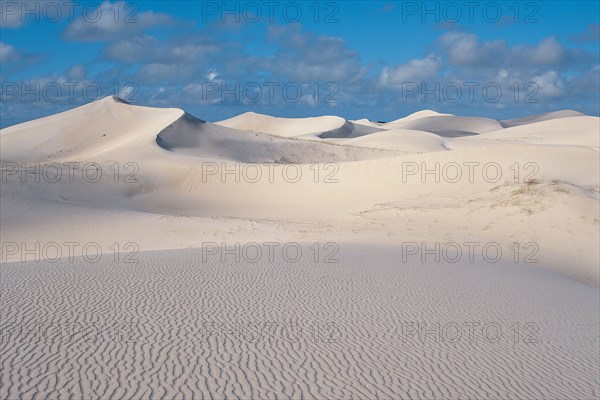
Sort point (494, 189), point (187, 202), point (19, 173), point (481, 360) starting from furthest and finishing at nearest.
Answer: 1. point (187, 202)
2. point (19, 173)
3. point (494, 189)
4. point (481, 360)

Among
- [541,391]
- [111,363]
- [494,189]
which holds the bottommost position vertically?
[541,391]

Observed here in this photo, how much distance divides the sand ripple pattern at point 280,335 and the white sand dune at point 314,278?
3cm

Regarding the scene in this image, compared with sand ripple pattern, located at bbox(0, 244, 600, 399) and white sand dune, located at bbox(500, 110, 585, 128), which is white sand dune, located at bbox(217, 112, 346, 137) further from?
sand ripple pattern, located at bbox(0, 244, 600, 399)

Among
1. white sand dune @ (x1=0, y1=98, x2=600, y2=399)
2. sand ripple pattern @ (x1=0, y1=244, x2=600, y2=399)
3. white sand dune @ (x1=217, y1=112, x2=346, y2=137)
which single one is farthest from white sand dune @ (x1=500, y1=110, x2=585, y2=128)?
sand ripple pattern @ (x1=0, y1=244, x2=600, y2=399)

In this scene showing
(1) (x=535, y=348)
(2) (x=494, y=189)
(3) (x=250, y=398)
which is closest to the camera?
(3) (x=250, y=398)

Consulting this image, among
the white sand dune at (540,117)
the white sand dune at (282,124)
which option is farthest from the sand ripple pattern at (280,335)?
the white sand dune at (540,117)

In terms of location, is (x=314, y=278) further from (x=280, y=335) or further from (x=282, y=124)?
(x=282, y=124)

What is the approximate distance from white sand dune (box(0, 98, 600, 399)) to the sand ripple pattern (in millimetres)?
28

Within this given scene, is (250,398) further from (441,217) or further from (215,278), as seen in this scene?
(441,217)

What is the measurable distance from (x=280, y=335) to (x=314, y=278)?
328 centimetres

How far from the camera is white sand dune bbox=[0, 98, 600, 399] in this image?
5.34m

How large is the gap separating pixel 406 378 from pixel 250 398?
1.56m

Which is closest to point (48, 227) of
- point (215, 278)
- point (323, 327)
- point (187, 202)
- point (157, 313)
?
point (187, 202)

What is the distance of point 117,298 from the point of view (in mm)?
7727
